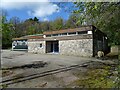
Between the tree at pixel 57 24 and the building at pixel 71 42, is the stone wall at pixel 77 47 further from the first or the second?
the tree at pixel 57 24

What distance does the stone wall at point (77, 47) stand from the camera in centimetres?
2382

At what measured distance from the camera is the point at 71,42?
26.1 m

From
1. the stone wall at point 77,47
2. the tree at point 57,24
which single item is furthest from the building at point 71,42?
the tree at point 57,24

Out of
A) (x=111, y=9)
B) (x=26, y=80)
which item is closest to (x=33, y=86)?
(x=26, y=80)

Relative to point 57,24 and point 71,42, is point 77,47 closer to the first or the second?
point 71,42

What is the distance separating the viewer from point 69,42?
26.4 m

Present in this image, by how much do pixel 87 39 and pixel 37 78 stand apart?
50.4 ft

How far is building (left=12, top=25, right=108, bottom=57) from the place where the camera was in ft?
78.6

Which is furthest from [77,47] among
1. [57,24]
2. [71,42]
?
[57,24]

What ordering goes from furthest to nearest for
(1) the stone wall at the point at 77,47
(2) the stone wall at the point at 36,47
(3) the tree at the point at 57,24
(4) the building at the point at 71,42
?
(3) the tree at the point at 57,24 < (2) the stone wall at the point at 36,47 < (4) the building at the point at 71,42 < (1) the stone wall at the point at 77,47

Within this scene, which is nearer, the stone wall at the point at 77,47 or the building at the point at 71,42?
the stone wall at the point at 77,47

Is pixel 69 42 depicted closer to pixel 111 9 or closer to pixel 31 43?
pixel 31 43

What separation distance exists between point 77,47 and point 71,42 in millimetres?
1470

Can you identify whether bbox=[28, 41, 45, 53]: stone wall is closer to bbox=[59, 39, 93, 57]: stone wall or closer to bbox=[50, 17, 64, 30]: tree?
bbox=[59, 39, 93, 57]: stone wall
